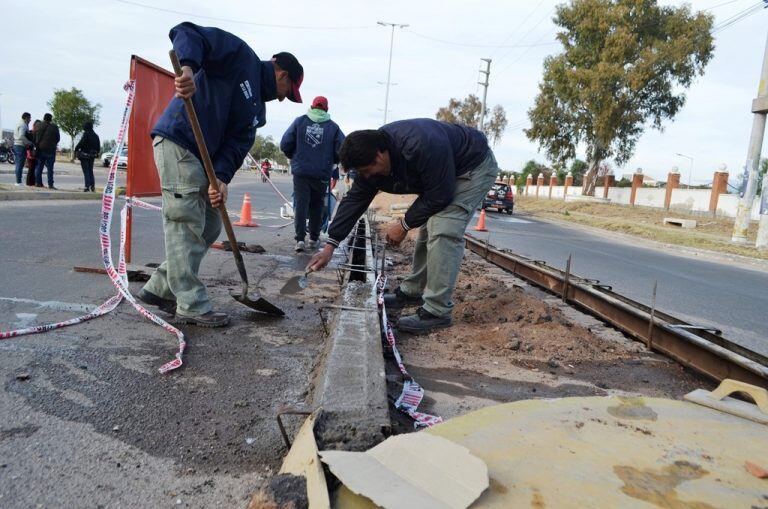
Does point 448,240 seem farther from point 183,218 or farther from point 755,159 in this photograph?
point 755,159

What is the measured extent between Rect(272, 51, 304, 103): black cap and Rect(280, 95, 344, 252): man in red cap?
333cm

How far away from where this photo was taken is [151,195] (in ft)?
19.0

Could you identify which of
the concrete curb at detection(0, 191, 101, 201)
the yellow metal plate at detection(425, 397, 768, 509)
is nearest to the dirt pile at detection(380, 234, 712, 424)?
the yellow metal plate at detection(425, 397, 768, 509)

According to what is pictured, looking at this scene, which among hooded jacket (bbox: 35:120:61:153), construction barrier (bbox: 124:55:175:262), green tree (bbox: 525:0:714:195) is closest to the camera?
construction barrier (bbox: 124:55:175:262)

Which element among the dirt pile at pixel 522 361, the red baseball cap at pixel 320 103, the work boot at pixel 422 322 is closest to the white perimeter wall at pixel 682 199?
the red baseball cap at pixel 320 103

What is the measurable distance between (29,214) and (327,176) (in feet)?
16.3

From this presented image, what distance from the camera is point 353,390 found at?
2135mm

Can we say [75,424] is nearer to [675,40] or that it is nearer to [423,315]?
[423,315]

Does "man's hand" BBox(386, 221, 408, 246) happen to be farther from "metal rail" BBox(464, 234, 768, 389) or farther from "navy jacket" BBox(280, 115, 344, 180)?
"navy jacket" BBox(280, 115, 344, 180)

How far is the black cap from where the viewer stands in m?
3.83

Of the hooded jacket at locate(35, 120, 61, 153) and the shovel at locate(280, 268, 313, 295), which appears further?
the hooded jacket at locate(35, 120, 61, 153)

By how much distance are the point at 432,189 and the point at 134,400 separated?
2156mm

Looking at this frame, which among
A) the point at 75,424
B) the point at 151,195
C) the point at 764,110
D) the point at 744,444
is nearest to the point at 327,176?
the point at 151,195

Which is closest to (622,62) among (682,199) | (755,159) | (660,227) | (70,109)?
(682,199)
